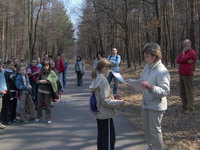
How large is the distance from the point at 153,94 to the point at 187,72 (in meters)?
4.02

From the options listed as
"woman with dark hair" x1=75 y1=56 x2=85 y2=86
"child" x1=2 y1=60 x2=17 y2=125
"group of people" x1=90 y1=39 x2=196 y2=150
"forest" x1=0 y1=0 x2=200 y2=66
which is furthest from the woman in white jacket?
"forest" x1=0 y1=0 x2=200 y2=66

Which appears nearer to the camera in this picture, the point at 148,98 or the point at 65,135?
the point at 148,98

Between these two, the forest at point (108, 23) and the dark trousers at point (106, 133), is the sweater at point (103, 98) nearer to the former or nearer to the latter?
→ the dark trousers at point (106, 133)

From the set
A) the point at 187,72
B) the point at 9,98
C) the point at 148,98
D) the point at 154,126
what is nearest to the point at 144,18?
the point at 187,72

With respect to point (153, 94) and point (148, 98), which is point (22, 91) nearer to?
point (148, 98)

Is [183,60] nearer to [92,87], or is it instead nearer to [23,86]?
[92,87]

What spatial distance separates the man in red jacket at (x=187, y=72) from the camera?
7203 millimetres

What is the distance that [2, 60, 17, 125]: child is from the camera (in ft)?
22.8

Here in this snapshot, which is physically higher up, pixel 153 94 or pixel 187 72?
pixel 187 72

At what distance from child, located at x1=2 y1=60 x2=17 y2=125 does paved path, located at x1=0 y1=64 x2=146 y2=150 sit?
0.34m

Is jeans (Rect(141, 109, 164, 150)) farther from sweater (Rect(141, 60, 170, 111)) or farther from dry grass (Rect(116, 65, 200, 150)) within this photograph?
dry grass (Rect(116, 65, 200, 150))

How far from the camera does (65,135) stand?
19.4 feet

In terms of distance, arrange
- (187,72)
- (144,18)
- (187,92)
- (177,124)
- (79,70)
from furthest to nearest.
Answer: (144,18), (79,70), (187,92), (187,72), (177,124)

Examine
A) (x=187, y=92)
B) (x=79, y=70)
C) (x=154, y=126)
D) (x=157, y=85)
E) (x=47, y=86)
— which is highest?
(x=79, y=70)
